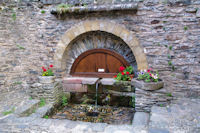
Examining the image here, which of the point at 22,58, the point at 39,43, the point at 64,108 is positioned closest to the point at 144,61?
the point at 64,108

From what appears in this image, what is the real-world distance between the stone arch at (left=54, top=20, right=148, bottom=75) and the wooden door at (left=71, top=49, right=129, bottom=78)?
526 mm

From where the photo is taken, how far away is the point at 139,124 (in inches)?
114

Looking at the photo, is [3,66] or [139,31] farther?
[3,66]

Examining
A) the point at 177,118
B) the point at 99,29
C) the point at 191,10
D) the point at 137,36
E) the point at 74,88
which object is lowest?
the point at 177,118

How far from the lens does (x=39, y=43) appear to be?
14.9 feet

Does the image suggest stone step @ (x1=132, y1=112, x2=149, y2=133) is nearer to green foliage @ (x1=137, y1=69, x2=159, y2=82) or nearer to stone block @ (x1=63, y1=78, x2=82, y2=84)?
green foliage @ (x1=137, y1=69, x2=159, y2=82)

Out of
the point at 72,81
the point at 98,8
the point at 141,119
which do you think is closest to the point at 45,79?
the point at 72,81

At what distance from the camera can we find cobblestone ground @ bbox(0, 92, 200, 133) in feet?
7.82

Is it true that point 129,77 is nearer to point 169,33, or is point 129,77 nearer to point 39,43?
point 169,33

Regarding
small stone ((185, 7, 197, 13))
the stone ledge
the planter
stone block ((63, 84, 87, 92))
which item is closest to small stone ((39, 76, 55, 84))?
stone block ((63, 84, 87, 92))

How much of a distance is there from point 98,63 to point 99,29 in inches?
43.1

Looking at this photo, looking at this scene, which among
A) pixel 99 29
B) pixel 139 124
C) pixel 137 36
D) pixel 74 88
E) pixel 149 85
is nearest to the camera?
pixel 139 124

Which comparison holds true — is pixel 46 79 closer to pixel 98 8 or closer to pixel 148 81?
pixel 98 8

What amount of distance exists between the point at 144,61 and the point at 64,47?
93.6 inches
